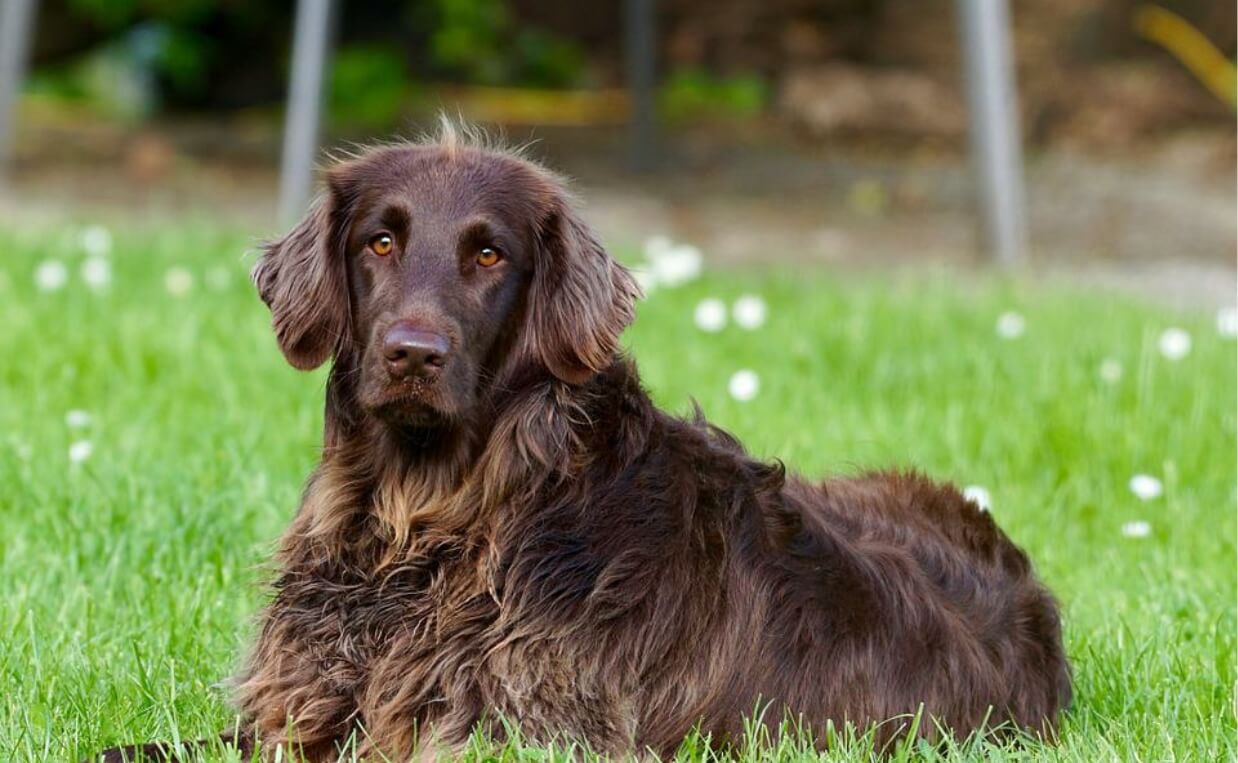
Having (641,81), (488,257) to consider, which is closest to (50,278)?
(488,257)

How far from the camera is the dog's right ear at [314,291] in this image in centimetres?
344

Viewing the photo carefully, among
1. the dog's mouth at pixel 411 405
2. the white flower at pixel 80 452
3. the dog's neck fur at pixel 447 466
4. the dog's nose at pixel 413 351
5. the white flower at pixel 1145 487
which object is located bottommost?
the white flower at pixel 80 452

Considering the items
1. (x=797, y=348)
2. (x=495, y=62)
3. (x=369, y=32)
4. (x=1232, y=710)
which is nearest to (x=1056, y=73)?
(x=495, y=62)

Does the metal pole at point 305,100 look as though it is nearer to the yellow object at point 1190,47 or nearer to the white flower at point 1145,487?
the white flower at point 1145,487

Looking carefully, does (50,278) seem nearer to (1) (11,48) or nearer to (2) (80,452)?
(2) (80,452)

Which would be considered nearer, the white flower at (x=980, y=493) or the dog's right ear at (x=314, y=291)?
the dog's right ear at (x=314, y=291)

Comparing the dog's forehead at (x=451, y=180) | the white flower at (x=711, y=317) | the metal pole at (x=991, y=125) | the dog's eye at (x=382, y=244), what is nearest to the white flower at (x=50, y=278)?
the white flower at (x=711, y=317)

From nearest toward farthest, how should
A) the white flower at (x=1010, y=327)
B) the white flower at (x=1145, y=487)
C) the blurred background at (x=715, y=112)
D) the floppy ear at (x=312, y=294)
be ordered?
the floppy ear at (x=312, y=294) < the white flower at (x=1145, y=487) < the white flower at (x=1010, y=327) < the blurred background at (x=715, y=112)

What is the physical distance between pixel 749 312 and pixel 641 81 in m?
5.23

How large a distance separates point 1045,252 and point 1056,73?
3.07m

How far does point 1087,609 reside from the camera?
4.53m

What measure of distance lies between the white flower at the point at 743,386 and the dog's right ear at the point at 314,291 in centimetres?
250

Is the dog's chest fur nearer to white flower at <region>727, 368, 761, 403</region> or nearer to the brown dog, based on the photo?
the brown dog

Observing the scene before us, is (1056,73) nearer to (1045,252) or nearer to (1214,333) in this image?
(1045,252)
